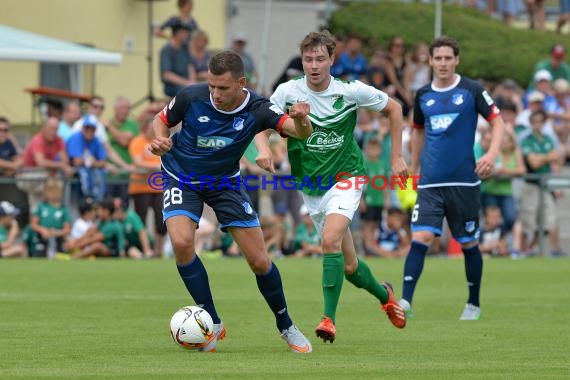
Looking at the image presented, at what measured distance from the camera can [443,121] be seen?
12.3 meters

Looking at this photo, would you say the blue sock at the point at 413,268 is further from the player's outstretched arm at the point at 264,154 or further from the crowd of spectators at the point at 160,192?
the crowd of spectators at the point at 160,192

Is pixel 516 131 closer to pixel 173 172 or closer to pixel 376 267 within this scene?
pixel 376 267

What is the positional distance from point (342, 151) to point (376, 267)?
26.8 feet

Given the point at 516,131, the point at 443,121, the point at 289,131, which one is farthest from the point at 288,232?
the point at 289,131

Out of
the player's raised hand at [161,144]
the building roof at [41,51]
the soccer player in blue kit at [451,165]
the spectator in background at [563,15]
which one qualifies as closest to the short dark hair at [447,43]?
the soccer player in blue kit at [451,165]

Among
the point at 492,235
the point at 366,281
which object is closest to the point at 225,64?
the point at 366,281

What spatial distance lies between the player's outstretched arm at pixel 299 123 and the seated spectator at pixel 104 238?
10.9 m

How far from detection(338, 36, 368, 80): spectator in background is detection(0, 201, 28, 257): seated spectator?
7.09 m

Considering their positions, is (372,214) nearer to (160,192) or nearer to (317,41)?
(160,192)

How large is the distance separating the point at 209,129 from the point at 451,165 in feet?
11.8

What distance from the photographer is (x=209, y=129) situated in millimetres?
9391

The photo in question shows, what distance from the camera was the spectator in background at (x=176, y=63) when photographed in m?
21.9

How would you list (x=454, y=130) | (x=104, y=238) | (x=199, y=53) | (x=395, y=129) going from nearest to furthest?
(x=395, y=129)
(x=454, y=130)
(x=104, y=238)
(x=199, y=53)

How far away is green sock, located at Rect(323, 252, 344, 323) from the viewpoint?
10.0 metres
